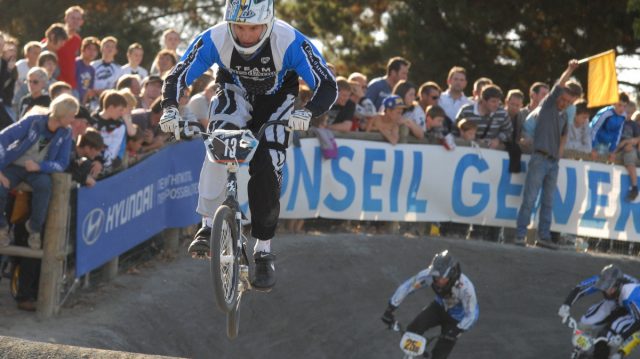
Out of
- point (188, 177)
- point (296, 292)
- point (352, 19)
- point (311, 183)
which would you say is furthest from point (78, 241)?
point (352, 19)

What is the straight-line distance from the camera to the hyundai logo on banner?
35.6 feet

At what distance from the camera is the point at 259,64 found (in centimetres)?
829

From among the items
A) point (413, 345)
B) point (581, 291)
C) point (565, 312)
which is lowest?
point (413, 345)

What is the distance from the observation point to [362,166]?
1493 centimetres

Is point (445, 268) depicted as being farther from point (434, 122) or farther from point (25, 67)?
point (25, 67)

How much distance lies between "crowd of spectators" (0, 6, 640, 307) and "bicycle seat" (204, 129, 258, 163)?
8.80 feet

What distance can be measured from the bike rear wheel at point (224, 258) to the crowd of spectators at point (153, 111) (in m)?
2.75

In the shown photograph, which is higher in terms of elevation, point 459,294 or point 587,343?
point 459,294

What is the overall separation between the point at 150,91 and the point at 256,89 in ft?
15.4

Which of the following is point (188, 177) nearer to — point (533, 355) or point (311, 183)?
point (311, 183)

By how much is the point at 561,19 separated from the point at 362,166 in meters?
11.3

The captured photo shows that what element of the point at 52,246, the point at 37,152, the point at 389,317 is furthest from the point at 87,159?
the point at 389,317

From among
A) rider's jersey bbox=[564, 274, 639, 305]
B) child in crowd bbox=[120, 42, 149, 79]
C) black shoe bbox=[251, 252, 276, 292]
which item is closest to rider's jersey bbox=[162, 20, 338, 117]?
black shoe bbox=[251, 252, 276, 292]

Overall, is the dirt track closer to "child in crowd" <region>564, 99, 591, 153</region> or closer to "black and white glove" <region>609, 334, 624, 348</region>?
"black and white glove" <region>609, 334, 624, 348</region>
